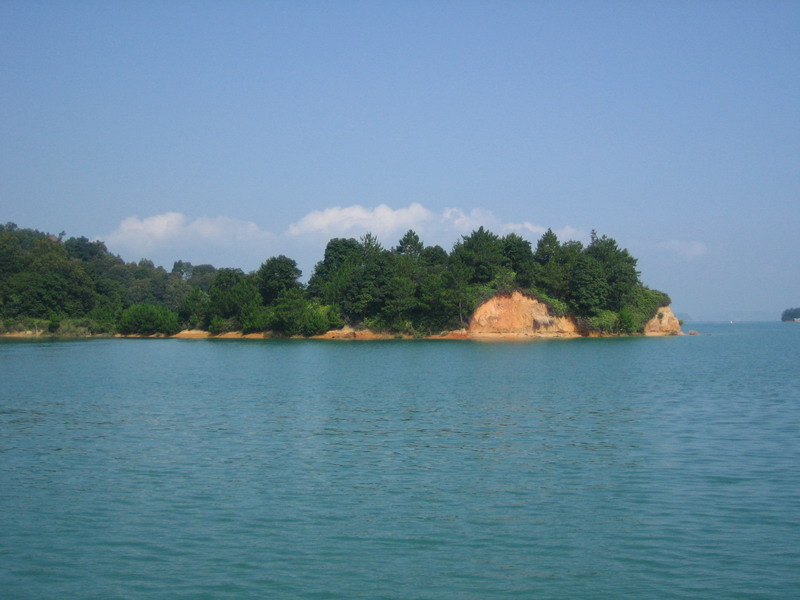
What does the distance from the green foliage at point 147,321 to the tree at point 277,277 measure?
1423cm

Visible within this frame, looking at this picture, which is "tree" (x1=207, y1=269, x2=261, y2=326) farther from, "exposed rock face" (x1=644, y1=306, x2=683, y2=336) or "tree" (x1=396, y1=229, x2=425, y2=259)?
"exposed rock face" (x1=644, y1=306, x2=683, y2=336)

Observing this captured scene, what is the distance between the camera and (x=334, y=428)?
21719mm

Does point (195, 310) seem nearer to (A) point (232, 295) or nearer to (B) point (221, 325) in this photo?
(B) point (221, 325)

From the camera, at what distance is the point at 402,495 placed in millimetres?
13969

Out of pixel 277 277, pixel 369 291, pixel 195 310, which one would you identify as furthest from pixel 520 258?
pixel 195 310

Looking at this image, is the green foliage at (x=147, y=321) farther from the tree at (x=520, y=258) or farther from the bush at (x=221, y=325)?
the tree at (x=520, y=258)

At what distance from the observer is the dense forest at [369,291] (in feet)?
285

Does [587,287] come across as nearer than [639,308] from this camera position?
Yes

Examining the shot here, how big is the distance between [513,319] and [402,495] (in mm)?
74682

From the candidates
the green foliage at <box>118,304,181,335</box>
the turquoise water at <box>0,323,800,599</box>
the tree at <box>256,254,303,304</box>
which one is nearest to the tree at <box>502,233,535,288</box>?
the tree at <box>256,254,303,304</box>

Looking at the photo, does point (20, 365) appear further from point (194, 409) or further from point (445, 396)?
point (445, 396)

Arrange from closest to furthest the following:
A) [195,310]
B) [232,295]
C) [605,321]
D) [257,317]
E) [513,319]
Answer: [513,319] → [605,321] → [257,317] → [232,295] → [195,310]

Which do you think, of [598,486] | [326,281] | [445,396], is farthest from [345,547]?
[326,281]

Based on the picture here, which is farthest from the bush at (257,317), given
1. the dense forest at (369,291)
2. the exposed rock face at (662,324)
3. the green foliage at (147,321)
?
the exposed rock face at (662,324)
